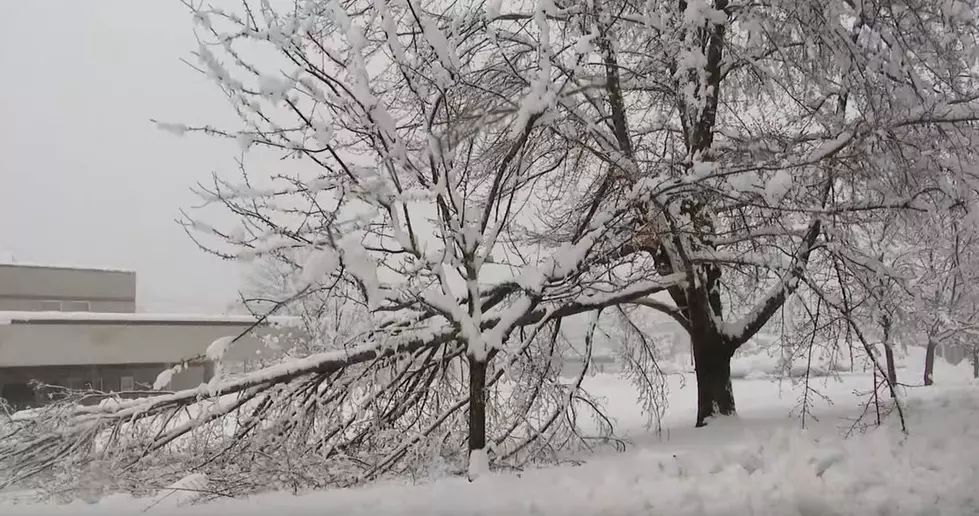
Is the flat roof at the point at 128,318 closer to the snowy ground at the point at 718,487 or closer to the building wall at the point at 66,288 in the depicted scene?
the building wall at the point at 66,288

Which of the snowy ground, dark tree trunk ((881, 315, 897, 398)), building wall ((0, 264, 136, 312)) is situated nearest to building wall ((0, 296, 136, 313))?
building wall ((0, 264, 136, 312))

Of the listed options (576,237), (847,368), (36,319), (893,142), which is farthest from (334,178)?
(847,368)

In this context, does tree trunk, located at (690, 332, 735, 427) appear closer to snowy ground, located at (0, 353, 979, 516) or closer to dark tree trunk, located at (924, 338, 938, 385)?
snowy ground, located at (0, 353, 979, 516)

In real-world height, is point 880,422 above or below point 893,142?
below

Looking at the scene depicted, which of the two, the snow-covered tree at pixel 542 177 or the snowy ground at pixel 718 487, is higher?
the snow-covered tree at pixel 542 177

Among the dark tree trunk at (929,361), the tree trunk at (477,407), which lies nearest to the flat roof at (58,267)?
the tree trunk at (477,407)

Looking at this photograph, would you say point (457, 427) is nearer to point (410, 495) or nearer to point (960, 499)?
point (410, 495)

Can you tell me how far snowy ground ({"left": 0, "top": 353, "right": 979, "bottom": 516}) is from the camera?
2.67 m

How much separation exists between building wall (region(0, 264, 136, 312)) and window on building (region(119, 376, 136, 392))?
0.42 m

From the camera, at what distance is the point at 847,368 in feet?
19.2

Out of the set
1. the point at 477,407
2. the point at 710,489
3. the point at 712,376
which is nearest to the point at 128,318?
the point at 477,407

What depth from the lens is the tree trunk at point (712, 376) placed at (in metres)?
5.64

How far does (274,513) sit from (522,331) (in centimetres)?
240

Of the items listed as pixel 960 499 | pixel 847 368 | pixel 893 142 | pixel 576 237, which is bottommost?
pixel 960 499
